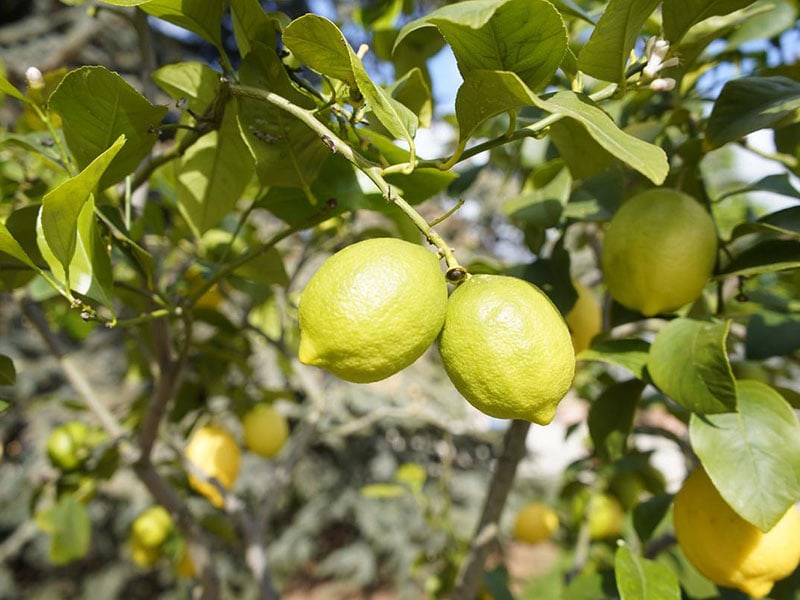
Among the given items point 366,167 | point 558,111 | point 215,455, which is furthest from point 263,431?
point 558,111

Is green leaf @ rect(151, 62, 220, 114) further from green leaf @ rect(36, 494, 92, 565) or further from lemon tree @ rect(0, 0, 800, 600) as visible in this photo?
green leaf @ rect(36, 494, 92, 565)

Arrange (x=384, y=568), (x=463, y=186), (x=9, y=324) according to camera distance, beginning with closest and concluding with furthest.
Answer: (x=463, y=186), (x=9, y=324), (x=384, y=568)

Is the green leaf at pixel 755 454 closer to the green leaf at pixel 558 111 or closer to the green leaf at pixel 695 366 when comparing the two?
the green leaf at pixel 695 366

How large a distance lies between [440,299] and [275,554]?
2.90 meters

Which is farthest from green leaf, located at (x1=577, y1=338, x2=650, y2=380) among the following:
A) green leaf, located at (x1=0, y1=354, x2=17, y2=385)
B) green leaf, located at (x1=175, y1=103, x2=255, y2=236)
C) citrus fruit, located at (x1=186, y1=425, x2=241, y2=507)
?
citrus fruit, located at (x1=186, y1=425, x2=241, y2=507)

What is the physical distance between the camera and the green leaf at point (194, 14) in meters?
0.47

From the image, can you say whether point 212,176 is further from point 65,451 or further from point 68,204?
point 65,451

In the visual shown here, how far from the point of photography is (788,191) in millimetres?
646

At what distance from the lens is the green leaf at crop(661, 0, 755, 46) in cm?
46

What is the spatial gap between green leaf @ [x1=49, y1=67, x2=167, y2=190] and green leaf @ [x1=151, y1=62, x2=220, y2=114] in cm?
4

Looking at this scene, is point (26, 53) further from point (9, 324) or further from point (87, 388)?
point (87, 388)

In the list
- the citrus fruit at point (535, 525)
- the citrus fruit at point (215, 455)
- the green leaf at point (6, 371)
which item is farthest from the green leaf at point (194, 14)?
the citrus fruit at point (535, 525)

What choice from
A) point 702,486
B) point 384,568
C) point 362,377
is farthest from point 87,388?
point 384,568

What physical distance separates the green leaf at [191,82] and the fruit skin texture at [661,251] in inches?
16.2
